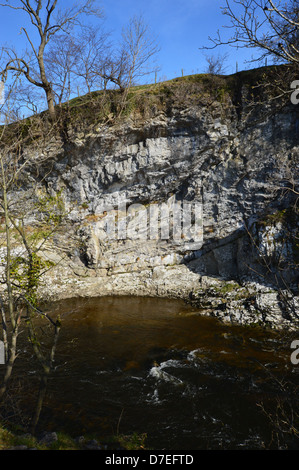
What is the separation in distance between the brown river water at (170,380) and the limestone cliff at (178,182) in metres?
3.50

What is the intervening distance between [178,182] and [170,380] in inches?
466

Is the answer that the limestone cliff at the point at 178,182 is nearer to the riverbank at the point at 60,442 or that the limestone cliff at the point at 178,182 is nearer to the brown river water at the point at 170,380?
the brown river water at the point at 170,380

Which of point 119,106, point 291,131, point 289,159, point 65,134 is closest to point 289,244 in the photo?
point 289,159

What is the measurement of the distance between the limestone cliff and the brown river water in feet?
11.5

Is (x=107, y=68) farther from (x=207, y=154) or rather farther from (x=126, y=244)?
(x=126, y=244)

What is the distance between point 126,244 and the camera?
17125mm

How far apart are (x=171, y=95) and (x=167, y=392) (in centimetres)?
1579

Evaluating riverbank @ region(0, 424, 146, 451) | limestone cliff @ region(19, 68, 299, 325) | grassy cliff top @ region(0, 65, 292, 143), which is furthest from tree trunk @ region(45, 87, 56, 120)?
riverbank @ region(0, 424, 146, 451)

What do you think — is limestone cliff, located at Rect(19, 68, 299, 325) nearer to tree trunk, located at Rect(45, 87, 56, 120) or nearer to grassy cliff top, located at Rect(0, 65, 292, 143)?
grassy cliff top, located at Rect(0, 65, 292, 143)

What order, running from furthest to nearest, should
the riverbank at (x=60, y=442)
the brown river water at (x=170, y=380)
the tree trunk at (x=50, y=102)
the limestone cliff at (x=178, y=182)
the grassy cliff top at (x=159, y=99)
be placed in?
the tree trunk at (x=50, y=102) → the grassy cliff top at (x=159, y=99) → the limestone cliff at (x=178, y=182) → the brown river water at (x=170, y=380) → the riverbank at (x=60, y=442)

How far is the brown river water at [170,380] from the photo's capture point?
20.1 feet

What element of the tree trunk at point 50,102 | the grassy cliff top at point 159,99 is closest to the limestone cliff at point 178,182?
the grassy cliff top at point 159,99

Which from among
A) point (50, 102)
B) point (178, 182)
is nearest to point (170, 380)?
point (178, 182)

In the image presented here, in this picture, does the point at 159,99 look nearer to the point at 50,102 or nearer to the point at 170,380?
the point at 50,102
